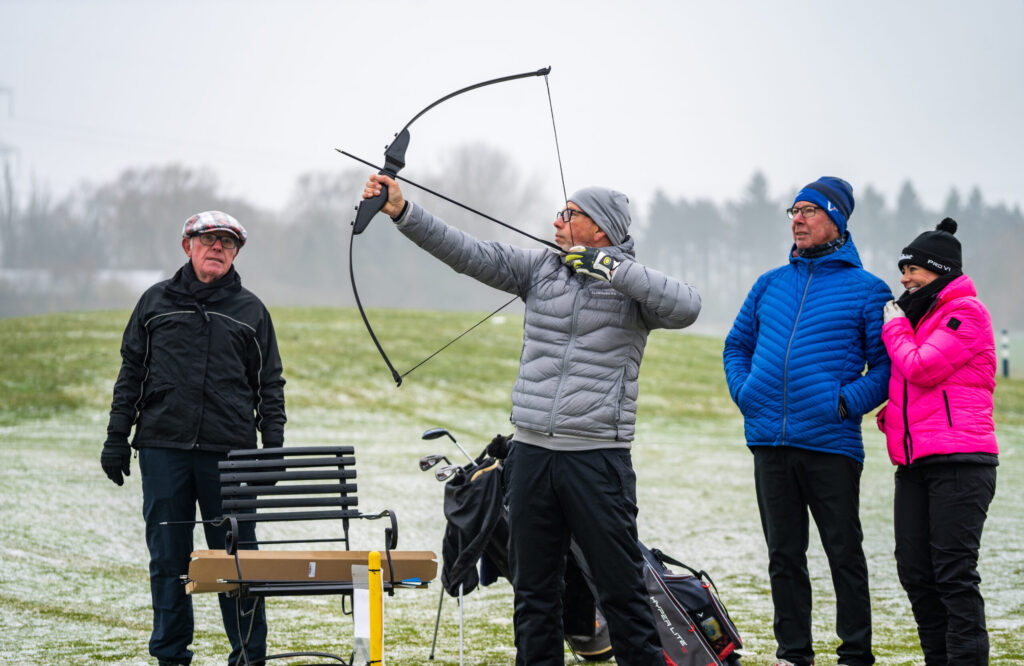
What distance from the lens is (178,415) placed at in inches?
163

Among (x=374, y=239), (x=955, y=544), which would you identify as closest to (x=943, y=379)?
(x=955, y=544)

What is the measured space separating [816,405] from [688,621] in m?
0.94

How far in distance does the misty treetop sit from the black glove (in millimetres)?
35850

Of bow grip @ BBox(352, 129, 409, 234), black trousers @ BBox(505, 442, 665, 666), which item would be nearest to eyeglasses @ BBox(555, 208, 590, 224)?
bow grip @ BBox(352, 129, 409, 234)

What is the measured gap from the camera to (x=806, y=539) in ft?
13.4

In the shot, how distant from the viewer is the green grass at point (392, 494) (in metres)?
5.17

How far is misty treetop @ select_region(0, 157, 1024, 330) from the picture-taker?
51.4m

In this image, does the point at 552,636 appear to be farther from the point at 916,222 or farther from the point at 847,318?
the point at 916,222

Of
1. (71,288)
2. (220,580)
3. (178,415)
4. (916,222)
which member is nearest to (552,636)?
(220,580)

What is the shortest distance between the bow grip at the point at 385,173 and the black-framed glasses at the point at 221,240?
2.99 ft

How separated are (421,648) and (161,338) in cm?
186

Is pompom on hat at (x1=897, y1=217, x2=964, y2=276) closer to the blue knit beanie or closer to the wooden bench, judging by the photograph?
the blue knit beanie

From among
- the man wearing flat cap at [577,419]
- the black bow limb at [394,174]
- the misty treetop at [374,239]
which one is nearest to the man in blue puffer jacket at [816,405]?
the man wearing flat cap at [577,419]

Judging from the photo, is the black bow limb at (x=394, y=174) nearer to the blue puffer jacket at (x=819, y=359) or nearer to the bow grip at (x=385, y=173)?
the bow grip at (x=385, y=173)
